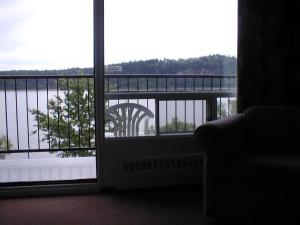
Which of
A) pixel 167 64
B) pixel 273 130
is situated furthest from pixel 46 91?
pixel 273 130

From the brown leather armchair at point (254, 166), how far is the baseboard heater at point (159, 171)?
0.74 m

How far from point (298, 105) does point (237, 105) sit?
Result: 519 millimetres

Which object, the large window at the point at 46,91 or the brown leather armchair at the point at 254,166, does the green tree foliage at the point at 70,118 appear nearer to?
the large window at the point at 46,91

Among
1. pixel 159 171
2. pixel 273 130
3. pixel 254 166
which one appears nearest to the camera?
Result: pixel 254 166

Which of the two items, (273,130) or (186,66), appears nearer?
(273,130)

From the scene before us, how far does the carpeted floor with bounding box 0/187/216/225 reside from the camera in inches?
106

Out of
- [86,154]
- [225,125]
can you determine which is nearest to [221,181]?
[225,125]

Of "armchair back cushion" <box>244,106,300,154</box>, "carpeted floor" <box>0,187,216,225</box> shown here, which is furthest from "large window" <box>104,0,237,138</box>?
"armchair back cushion" <box>244,106,300,154</box>

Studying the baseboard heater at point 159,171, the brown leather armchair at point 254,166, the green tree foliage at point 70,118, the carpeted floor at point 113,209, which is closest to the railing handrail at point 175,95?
the baseboard heater at point 159,171

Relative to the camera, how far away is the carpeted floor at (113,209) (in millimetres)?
2689

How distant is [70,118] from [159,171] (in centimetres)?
160

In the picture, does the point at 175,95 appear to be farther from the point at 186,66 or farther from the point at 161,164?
the point at 161,164

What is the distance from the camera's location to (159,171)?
3.45 m

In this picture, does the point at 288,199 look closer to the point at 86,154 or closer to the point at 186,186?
the point at 186,186
